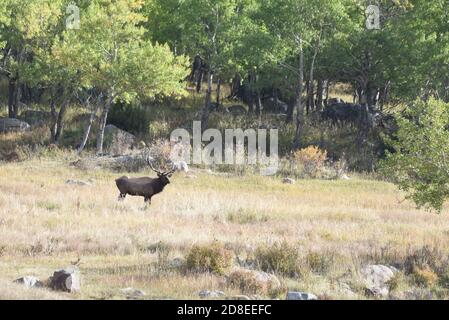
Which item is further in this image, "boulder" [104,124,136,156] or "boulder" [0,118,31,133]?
"boulder" [0,118,31,133]

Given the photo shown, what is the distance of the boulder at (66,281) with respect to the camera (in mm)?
11734

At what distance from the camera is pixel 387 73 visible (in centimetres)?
3734

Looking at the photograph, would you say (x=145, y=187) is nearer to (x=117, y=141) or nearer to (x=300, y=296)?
(x=300, y=296)

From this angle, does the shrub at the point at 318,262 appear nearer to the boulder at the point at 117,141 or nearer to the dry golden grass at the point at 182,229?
the dry golden grass at the point at 182,229

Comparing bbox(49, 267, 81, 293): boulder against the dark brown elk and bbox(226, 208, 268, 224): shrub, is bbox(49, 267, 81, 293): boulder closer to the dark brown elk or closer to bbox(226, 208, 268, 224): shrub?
bbox(226, 208, 268, 224): shrub

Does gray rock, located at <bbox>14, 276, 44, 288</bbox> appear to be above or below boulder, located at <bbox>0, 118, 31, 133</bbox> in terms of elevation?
below

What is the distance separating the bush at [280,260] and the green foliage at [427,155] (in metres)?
3.50

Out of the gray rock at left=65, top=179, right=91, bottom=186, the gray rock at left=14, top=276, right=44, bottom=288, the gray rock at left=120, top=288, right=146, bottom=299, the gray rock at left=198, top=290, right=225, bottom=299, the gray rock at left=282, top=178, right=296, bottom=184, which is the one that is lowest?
the gray rock at left=198, top=290, right=225, bottom=299

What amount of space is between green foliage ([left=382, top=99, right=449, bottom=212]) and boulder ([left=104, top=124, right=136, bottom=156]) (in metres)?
19.7

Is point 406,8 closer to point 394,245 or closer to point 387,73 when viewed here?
point 387,73

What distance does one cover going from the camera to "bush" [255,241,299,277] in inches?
565

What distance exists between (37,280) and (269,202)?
12.8 meters

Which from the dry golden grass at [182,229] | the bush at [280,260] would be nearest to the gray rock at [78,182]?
the dry golden grass at [182,229]

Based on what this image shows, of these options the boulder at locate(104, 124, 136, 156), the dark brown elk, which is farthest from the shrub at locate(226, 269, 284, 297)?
the boulder at locate(104, 124, 136, 156)
